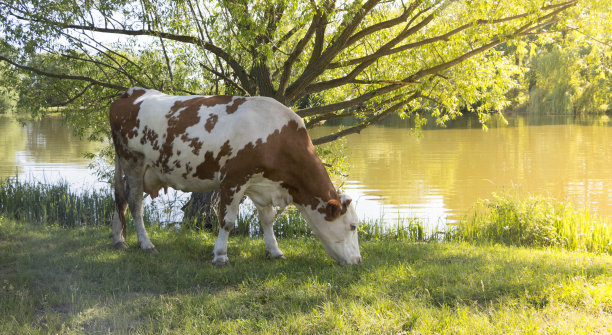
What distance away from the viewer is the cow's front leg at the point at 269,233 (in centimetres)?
647

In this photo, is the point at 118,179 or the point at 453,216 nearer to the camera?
the point at 118,179

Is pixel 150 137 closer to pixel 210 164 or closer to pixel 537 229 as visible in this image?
pixel 210 164

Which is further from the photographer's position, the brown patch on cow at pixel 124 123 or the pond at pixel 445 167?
the pond at pixel 445 167

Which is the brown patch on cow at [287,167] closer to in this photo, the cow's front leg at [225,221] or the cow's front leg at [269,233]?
the cow's front leg at [225,221]

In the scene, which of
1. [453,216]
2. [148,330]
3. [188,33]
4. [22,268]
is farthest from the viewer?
[453,216]

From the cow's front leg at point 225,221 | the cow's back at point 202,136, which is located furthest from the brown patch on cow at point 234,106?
the cow's front leg at point 225,221

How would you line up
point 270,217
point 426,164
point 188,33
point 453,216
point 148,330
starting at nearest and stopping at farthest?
1. point 148,330
2. point 270,217
3. point 188,33
4. point 453,216
5. point 426,164

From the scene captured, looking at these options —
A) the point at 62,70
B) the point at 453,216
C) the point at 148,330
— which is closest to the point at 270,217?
the point at 148,330

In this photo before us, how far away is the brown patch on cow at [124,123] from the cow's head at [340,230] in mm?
2574

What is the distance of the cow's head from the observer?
6.00 m

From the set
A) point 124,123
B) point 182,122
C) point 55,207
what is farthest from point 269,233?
point 55,207

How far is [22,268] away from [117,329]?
2180 mm

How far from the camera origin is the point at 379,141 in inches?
1214

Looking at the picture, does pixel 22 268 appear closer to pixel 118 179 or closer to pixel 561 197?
pixel 118 179
